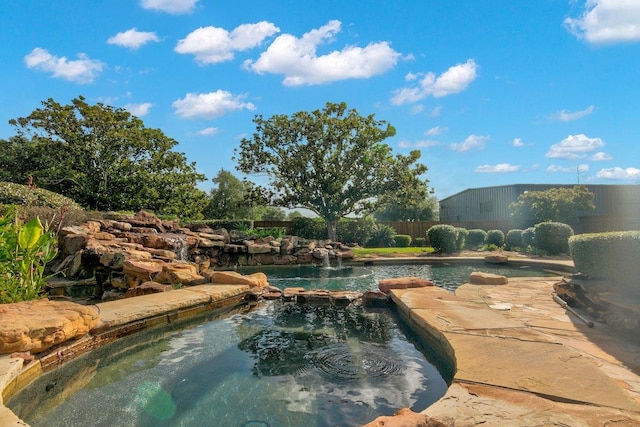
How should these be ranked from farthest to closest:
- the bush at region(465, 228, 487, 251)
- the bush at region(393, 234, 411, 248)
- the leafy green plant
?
the bush at region(393, 234, 411, 248), the bush at region(465, 228, 487, 251), the leafy green plant

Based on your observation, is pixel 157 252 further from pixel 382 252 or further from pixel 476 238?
pixel 476 238

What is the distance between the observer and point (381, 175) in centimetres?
2044

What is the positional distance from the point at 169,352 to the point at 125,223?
25.4 ft

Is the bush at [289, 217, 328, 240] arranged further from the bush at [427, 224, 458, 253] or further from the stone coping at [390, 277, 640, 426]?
the stone coping at [390, 277, 640, 426]

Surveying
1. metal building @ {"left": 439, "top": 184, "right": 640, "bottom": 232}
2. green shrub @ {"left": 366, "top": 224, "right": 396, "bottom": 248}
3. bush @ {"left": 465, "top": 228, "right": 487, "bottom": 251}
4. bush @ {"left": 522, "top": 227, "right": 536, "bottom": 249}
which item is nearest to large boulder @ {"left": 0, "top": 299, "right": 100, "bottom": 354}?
bush @ {"left": 522, "top": 227, "right": 536, "bottom": 249}

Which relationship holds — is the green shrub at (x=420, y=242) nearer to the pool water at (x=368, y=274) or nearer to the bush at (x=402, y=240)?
the bush at (x=402, y=240)

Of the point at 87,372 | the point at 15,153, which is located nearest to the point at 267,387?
the point at 87,372

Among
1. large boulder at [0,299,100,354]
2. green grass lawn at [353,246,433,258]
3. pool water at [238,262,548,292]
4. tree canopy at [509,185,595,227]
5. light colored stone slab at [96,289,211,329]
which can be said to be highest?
tree canopy at [509,185,595,227]

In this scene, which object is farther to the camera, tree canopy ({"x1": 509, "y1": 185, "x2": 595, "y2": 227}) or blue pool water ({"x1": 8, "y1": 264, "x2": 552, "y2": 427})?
tree canopy ({"x1": 509, "y1": 185, "x2": 595, "y2": 227})

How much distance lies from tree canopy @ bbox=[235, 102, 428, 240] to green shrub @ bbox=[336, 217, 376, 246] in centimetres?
48

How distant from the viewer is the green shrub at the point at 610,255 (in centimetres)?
386

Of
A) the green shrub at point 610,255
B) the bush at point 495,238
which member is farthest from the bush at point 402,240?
the green shrub at point 610,255

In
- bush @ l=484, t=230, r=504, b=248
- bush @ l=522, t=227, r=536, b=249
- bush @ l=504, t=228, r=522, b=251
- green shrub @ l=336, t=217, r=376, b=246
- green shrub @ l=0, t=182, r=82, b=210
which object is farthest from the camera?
green shrub @ l=336, t=217, r=376, b=246

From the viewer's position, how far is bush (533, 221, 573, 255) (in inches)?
531
